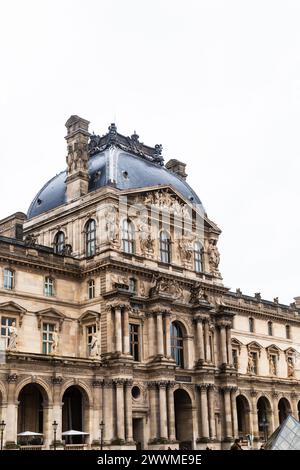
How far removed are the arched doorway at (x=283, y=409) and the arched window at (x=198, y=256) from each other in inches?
847

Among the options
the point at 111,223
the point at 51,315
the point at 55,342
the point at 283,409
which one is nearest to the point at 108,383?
the point at 55,342

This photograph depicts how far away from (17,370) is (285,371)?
4097 centimetres

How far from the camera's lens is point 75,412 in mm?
53688

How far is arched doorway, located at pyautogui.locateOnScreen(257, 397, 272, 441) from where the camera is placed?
7156 centimetres

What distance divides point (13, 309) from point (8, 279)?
2379mm

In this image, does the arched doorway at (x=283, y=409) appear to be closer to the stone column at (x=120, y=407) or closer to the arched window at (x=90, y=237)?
the stone column at (x=120, y=407)

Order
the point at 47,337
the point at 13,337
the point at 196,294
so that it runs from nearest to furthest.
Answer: the point at 13,337, the point at 47,337, the point at 196,294

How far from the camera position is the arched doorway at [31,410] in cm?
5019

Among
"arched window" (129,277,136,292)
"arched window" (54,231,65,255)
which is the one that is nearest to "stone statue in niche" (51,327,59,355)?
"arched window" (129,277,136,292)

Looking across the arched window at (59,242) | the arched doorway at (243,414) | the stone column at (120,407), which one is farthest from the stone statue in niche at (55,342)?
the arched doorway at (243,414)

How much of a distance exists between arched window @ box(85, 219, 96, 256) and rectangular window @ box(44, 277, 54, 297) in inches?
170

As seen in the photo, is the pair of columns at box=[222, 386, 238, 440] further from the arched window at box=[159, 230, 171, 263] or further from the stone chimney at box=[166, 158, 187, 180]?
the stone chimney at box=[166, 158, 187, 180]

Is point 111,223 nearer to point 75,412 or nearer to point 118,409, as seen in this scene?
point 118,409

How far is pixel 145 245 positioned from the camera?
193 ft
